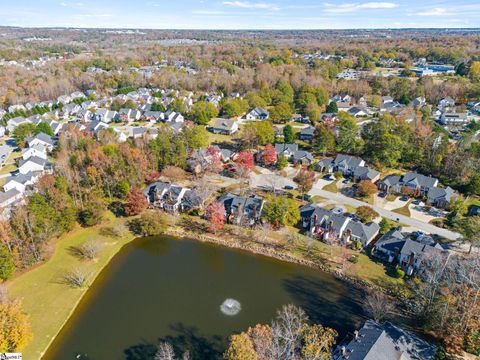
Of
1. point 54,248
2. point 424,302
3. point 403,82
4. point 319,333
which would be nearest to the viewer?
point 319,333

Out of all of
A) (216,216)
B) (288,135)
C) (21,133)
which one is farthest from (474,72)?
(21,133)

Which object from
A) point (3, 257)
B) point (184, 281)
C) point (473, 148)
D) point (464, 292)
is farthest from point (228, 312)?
point (473, 148)

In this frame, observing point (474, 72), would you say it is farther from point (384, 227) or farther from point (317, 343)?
point (317, 343)

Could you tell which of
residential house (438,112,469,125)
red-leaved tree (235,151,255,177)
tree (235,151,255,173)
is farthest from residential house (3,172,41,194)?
residential house (438,112,469,125)

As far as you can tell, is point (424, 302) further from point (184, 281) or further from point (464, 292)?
point (184, 281)

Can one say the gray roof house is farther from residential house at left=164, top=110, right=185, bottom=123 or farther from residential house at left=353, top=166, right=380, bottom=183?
residential house at left=164, top=110, right=185, bottom=123

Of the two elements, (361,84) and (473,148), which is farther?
(361,84)
